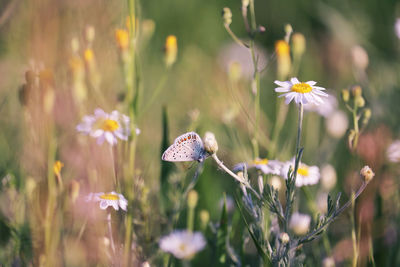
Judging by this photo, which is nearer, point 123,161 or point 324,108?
point 123,161

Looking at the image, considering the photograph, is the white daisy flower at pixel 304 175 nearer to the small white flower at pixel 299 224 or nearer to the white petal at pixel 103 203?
the small white flower at pixel 299 224

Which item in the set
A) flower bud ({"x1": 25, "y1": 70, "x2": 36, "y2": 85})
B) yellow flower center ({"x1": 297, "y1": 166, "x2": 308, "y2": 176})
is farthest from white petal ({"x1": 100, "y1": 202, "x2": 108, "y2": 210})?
yellow flower center ({"x1": 297, "y1": 166, "x2": 308, "y2": 176})

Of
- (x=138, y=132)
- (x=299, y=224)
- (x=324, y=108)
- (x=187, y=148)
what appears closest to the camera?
(x=187, y=148)

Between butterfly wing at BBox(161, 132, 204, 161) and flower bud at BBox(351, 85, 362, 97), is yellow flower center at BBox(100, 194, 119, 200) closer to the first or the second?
butterfly wing at BBox(161, 132, 204, 161)

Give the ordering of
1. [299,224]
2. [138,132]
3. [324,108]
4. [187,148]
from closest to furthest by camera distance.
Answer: [187,148] → [138,132] → [299,224] → [324,108]

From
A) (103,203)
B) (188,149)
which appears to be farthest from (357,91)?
(103,203)

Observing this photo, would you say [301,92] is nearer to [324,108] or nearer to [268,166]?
[268,166]
